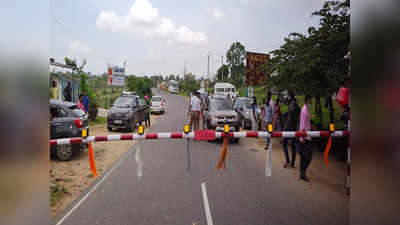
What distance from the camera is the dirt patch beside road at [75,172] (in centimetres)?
402

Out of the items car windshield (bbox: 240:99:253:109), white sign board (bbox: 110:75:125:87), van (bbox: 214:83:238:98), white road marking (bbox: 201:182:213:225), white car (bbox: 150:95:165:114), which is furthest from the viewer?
white car (bbox: 150:95:165:114)

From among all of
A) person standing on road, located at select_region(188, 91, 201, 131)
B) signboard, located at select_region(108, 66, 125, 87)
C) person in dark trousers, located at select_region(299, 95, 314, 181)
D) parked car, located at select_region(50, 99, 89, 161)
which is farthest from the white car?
person in dark trousers, located at select_region(299, 95, 314, 181)

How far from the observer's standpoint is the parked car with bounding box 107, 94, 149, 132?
5.64 meters

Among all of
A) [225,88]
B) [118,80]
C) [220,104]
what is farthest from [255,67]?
[225,88]

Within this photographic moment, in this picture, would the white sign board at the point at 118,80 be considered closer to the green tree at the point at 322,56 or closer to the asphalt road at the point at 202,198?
the asphalt road at the point at 202,198

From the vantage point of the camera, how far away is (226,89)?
10.4 meters

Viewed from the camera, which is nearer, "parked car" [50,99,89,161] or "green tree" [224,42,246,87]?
"green tree" [224,42,246,87]

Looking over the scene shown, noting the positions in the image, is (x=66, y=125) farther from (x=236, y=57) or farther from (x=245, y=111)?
(x=245, y=111)

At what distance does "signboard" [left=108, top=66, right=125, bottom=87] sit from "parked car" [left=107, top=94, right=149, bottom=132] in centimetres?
113

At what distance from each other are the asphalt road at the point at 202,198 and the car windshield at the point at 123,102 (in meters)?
1.48

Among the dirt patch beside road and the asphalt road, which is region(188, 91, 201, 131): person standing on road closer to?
the asphalt road

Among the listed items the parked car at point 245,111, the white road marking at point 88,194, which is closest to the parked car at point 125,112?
the white road marking at point 88,194
